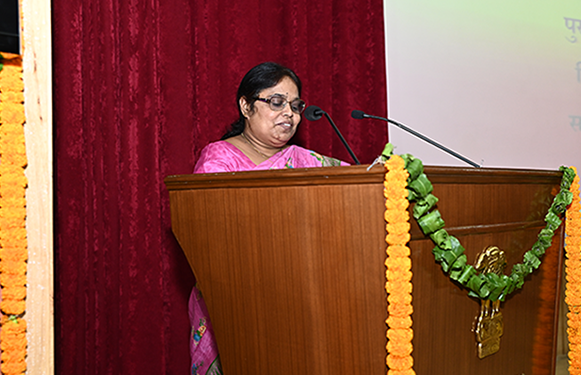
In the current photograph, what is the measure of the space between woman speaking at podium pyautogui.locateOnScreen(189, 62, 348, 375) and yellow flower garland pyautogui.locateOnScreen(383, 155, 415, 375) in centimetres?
82

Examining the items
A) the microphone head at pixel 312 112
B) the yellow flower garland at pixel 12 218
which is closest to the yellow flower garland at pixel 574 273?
the microphone head at pixel 312 112

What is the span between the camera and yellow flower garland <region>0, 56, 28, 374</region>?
1161mm

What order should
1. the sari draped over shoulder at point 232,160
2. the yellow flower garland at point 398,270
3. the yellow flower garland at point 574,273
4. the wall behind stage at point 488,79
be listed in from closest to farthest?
the yellow flower garland at point 398,270 → the yellow flower garland at point 574,273 → the sari draped over shoulder at point 232,160 → the wall behind stage at point 488,79

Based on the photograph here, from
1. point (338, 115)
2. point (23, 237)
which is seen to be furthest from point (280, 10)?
point (23, 237)

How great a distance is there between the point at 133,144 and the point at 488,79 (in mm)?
2100

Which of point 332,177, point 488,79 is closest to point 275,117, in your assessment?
point 332,177

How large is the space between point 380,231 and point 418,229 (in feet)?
A: 0.36

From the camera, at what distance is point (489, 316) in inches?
48.2

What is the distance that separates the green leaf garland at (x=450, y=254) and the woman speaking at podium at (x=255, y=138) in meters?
0.81

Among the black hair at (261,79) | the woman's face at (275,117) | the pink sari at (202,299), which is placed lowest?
the pink sari at (202,299)

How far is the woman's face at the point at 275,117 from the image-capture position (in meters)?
1.82

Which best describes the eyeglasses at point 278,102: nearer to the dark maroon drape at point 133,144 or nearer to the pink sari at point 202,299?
the pink sari at point 202,299

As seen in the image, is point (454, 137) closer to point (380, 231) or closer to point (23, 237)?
point (380, 231)

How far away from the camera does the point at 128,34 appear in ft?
6.57
